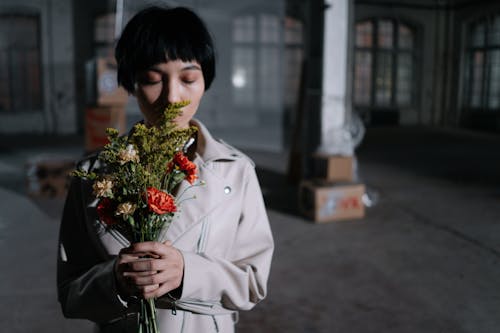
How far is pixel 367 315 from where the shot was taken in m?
2.45

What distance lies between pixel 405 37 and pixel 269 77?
3.99 metres

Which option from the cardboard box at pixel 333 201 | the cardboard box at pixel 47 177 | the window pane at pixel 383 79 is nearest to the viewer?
the cardboard box at pixel 333 201

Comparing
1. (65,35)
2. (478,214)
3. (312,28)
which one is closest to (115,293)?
(478,214)

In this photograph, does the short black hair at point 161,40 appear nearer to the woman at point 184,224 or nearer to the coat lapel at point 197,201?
the woman at point 184,224

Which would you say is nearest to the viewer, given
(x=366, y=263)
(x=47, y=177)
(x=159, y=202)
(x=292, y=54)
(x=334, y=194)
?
(x=159, y=202)

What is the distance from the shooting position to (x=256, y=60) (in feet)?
38.7

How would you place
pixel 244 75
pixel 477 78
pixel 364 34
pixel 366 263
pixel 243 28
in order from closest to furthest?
pixel 366 263
pixel 243 28
pixel 244 75
pixel 477 78
pixel 364 34

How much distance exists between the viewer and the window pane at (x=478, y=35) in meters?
11.7

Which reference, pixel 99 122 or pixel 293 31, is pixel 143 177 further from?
pixel 293 31

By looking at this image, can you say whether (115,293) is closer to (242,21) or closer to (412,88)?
(242,21)

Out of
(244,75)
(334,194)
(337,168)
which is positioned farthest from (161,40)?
(244,75)

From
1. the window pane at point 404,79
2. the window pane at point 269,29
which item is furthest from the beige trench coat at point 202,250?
the window pane at point 404,79

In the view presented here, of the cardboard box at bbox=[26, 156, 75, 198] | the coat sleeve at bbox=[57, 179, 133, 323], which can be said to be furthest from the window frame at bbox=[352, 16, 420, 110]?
the coat sleeve at bbox=[57, 179, 133, 323]

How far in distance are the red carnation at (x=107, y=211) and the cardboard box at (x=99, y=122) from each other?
4.89 m
